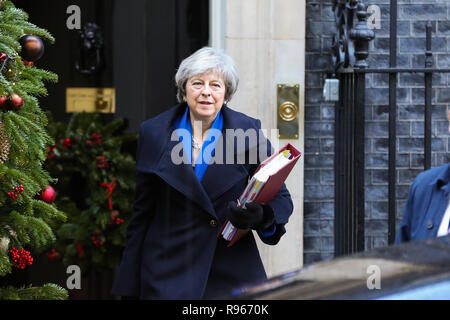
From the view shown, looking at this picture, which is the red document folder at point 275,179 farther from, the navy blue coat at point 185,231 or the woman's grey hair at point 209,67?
the woman's grey hair at point 209,67

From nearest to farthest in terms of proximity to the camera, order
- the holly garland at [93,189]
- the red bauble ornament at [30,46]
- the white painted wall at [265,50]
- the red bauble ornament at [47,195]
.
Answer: the red bauble ornament at [30,46] < the red bauble ornament at [47,195] < the white painted wall at [265,50] < the holly garland at [93,189]

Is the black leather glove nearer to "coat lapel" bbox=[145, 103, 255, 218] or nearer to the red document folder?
the red document folder

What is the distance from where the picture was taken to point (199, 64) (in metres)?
3.72

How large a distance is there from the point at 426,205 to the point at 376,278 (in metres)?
1.93

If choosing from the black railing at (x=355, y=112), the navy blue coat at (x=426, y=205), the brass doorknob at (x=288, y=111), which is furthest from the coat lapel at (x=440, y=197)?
the brass doorknob at (x=288, y=111)

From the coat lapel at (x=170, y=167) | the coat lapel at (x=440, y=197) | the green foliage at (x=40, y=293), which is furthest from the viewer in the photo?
the green foliage at (x=40, y=293)

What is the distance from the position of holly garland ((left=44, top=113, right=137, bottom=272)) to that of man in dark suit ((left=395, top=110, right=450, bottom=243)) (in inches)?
101

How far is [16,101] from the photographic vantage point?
3684 mm

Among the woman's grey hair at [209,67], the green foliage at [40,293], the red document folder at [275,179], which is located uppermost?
the woman's grey hair at [209,67]

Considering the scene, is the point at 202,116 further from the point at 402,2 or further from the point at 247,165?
the point at 402,2

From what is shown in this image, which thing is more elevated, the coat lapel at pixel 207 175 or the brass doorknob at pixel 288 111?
the brass doorknob at pixel 288 111

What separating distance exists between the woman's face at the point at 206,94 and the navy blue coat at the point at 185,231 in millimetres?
99

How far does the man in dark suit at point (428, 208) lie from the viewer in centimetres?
339

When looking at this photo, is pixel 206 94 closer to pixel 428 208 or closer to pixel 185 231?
pixel 185 231
